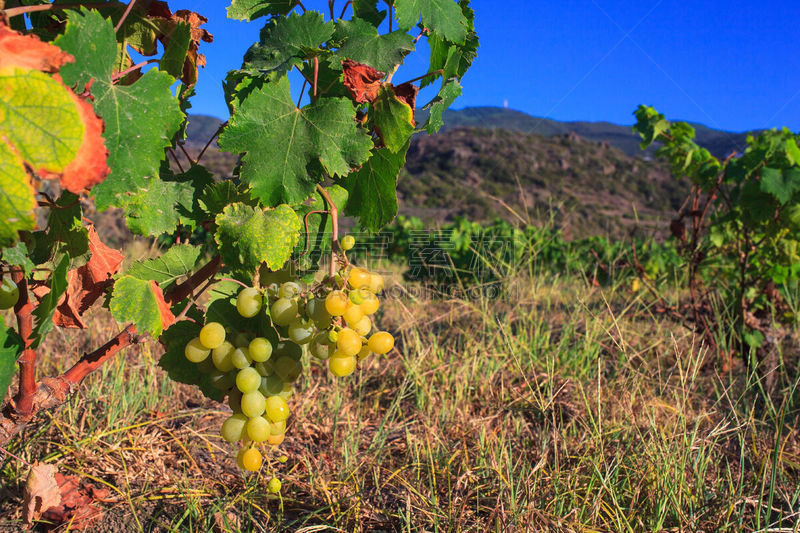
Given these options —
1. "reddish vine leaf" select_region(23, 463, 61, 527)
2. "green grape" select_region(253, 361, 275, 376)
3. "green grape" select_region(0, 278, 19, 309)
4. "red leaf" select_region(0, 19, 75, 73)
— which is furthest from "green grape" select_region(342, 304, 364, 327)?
"reddish vine leaf" select_region(23, 463, 61, 527)

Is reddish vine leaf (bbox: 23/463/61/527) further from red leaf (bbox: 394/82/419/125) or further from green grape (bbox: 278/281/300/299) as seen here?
red leaf (bbox: 394/82/419/125)

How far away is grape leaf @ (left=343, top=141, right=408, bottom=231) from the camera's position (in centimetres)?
109

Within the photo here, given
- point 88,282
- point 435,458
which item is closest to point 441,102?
point 88,282

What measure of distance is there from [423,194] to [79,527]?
27219 millimetres

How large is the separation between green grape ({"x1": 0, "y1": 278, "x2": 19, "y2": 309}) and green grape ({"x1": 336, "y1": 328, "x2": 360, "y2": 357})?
655 mm

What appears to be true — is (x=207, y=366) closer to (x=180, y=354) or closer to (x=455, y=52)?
(x=180, y=354)

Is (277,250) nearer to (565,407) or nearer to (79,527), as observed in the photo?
(79,527)

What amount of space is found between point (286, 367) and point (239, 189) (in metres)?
0.38

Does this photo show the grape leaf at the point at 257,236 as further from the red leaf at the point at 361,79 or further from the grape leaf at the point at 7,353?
the grape leaf at the point at 7,353

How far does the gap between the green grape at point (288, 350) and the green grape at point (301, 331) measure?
1.8 inches

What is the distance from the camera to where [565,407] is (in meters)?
2.21

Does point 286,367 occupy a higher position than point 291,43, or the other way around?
point 291,43

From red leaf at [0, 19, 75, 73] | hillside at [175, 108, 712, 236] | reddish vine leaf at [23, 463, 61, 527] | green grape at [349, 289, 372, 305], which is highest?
hillside at [175, 108, 712, 236]

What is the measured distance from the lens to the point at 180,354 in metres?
1.12
